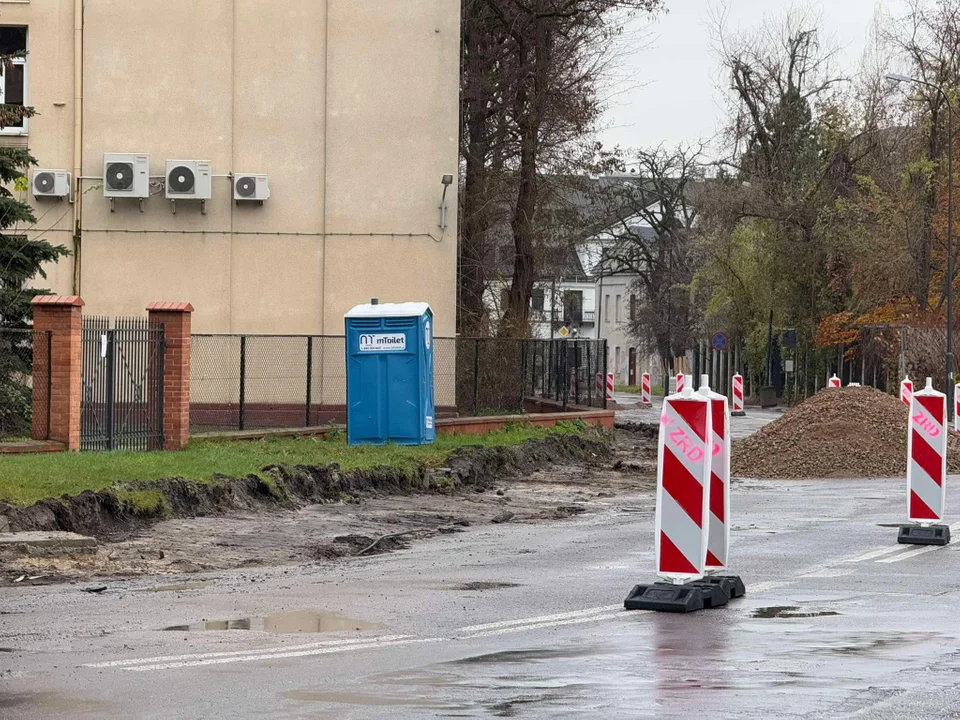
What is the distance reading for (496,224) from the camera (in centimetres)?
4097

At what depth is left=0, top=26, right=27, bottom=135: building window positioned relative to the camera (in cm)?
3073

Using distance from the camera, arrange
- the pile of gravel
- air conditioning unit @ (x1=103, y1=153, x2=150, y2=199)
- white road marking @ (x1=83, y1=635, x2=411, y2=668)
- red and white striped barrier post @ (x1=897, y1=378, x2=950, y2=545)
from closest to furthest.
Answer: white road marking @ (x1=83, y1=635, x2=411, y2=668)
red and white striped barrier post @ (x1=897, y1=378, x2=950, y2=545)
the pile of gravel
air conditioning unit @ (x1=103, y1=153, x2=150, y2=199)

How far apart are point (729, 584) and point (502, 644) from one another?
2.54 metres

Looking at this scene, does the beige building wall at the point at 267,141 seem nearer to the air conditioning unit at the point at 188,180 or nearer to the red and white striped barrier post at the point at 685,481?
the air conditioning unit at the point at 188,180

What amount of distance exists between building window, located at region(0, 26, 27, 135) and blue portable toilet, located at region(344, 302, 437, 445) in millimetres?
10362

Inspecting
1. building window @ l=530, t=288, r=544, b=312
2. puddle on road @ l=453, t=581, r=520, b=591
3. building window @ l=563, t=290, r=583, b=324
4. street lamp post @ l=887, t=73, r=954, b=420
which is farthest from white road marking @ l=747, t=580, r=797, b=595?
building window @ l=563, t=290, r=583, b=324

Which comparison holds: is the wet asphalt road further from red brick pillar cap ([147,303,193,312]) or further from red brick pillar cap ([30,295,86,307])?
red brick pillar cap ([147,303,193,312])

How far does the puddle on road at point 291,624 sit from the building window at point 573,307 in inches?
3888

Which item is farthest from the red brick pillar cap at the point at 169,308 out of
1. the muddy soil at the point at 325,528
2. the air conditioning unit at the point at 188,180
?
the air conditioning unit at the point at 188,180

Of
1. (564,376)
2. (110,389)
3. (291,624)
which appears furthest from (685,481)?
(564,376)

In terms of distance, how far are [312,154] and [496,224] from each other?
10.6 metres

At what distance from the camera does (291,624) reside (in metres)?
9.49

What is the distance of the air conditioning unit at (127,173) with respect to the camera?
30109 millimetres

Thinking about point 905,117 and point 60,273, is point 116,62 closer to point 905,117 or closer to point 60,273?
point 60,273
